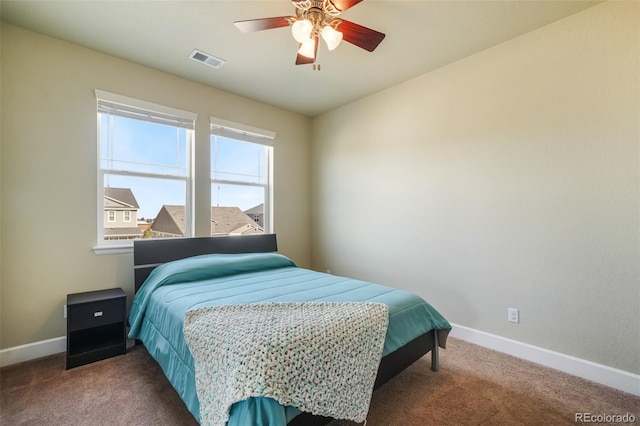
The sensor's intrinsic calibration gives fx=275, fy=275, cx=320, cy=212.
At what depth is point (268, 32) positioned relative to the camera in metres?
2.40

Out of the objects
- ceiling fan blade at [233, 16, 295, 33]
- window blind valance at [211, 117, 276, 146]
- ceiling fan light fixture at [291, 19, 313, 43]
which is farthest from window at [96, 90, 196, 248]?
ceiling fan light fixture at [291, 19, 313, 43]

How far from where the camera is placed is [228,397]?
1187 mm

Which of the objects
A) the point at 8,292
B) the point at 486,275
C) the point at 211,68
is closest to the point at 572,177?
the point at 486,275

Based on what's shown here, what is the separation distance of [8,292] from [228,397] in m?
2.47

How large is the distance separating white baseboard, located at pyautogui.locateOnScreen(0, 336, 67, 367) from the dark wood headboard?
733 millimetres

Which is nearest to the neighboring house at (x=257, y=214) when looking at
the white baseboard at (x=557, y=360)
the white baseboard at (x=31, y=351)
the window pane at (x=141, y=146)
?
the window pane at (x=141, y=146)

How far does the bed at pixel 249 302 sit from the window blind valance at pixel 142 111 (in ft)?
4.39

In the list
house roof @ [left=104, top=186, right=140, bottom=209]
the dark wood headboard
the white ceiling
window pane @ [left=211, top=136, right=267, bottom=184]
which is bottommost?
the dark wood headboard

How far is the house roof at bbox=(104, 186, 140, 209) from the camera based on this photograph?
283cm

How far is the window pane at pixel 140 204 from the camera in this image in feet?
9.30

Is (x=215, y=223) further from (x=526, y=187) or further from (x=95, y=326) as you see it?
(x=526, y=187)

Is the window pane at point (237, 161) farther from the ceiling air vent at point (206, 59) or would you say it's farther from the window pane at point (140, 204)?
the ceiling air vent at point (206, 59)

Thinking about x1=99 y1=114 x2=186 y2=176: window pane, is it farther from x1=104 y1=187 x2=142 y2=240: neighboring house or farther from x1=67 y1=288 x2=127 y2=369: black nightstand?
x1=67 y1=288 x2=127 y2=369: black nightstand

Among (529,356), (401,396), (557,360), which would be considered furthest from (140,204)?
(557,360)
